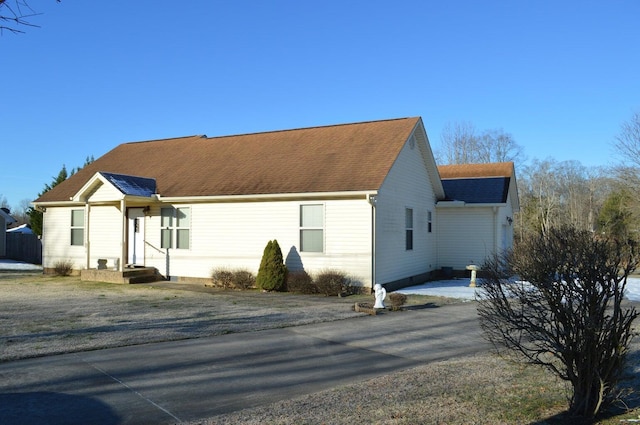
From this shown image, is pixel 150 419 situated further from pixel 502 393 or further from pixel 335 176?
pixel 335 176

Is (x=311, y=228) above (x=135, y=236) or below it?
above

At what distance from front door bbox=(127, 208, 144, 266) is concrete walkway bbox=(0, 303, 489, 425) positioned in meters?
12.0

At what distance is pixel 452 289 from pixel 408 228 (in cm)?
276

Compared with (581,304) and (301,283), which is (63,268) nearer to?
(301,283)

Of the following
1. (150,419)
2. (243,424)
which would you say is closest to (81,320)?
(150,419)

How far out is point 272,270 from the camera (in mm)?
16828

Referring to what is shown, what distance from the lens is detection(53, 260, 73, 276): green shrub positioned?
72.4 ft

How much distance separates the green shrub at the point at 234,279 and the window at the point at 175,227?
7.02 feet

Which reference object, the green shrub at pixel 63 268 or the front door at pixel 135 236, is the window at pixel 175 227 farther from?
the green shrub at pixel 63 268

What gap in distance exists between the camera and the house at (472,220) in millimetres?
21734

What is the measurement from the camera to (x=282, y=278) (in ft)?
55.3

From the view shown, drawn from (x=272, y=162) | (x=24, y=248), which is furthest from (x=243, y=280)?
(x=24, y=248)

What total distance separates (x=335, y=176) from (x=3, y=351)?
11.0m

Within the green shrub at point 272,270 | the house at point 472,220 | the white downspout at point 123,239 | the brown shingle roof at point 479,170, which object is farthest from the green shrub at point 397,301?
the brown shingle roof at point 479,170
